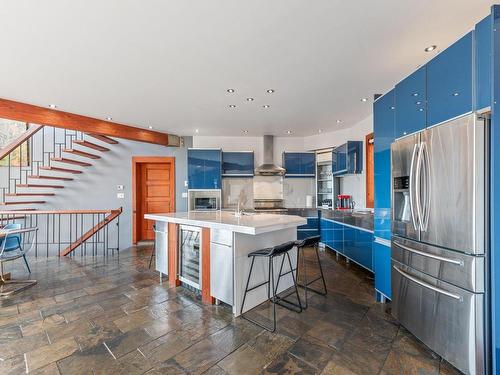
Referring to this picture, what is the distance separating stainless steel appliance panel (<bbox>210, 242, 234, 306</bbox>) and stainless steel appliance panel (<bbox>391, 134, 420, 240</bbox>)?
1.65 meters

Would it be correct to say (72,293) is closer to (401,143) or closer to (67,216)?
(67,216)

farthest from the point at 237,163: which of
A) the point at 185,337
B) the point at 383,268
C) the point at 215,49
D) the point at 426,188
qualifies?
the point at 426,188

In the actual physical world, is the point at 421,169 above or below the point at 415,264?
above

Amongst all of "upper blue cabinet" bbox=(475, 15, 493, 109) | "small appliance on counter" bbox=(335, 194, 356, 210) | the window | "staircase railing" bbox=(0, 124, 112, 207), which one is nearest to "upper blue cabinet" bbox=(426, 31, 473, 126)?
"upper blue cabinet" bbox=(475, 15, 493, 109)

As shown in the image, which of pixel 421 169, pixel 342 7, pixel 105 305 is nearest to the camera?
pixel 342 7

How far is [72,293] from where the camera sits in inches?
118

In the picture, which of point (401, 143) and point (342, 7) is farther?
point (401, 143)

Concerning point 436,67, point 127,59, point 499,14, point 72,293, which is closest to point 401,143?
point 436,67

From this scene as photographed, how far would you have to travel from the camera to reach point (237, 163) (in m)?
5.79

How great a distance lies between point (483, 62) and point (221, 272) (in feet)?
8.77

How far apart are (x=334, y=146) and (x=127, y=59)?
4.49 m

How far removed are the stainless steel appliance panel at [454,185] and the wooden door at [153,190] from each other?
5.39 m

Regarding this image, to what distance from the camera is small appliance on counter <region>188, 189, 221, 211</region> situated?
578 cm

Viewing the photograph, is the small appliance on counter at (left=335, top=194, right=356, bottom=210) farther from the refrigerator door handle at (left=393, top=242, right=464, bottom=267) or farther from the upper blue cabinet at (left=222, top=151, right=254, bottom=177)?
the refrigerator door handle at (left=393, top=242, right=464, bottom=267)
